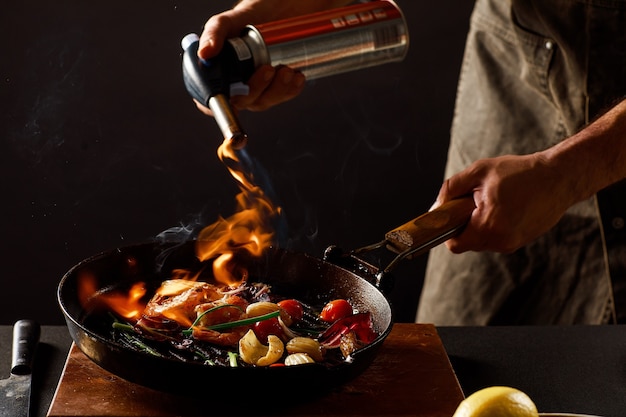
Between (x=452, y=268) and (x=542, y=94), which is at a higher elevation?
(x=542, y=94)

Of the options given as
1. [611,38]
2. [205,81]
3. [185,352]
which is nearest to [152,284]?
[185,352]

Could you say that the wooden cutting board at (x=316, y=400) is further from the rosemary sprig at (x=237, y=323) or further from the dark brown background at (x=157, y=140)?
the dark brown background at (x=157, y=140)

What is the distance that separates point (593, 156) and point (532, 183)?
23 cm

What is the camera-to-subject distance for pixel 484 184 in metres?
1.81

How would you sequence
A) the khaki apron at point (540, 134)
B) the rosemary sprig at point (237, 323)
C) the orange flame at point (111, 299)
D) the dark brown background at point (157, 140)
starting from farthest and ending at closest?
the dark brown background at point (157, 140) → the khaki apron at point (540, 134) → the orange flame at point (111, 299) → the rosemary sprig at point (237, 323)

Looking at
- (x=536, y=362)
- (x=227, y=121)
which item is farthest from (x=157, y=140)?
(x=536, y=362)

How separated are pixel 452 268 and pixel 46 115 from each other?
5.38ft

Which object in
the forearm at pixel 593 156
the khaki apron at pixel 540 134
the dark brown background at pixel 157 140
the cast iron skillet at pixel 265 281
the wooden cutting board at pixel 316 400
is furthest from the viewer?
the dark brown background at pixel 157 140

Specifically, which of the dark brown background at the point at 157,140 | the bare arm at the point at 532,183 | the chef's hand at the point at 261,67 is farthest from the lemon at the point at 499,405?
the dark brown background at the point at 157,140

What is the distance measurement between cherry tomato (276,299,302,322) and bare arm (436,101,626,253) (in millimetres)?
388

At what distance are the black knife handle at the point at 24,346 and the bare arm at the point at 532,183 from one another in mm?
923

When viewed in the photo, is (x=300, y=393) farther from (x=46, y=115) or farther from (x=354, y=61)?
(x=46, y=115)

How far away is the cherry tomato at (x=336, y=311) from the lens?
1.68m

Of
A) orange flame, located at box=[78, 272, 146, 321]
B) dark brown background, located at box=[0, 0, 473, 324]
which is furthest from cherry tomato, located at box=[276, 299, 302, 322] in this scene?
dark brown background, located at box=[0, 0, 473, 324]
